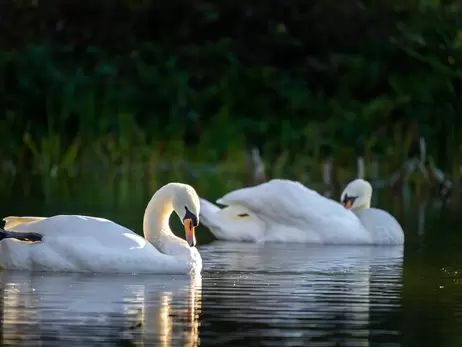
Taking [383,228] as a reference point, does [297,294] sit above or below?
below

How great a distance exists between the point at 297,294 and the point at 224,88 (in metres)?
15.5

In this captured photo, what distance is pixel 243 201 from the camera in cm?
1565

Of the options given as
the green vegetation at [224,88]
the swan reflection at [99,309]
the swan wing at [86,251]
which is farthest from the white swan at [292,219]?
the green vegetation at [224,88]

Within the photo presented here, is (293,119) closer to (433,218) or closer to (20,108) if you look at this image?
(20,108)

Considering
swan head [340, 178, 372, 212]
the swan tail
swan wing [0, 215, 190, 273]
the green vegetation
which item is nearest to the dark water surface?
swan wing [0, 215, 190, 273]

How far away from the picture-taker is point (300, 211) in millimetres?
15469

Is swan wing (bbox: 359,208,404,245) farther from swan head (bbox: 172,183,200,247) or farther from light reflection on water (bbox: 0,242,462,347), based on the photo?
swan head (bbox: 172,183,200,247)

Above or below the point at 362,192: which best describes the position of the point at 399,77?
above

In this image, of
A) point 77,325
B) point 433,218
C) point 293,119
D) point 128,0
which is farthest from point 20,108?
point 77,325

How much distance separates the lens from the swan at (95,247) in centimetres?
1161

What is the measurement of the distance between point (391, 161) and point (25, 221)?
1163 centimetres

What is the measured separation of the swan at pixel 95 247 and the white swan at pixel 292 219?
331 cm

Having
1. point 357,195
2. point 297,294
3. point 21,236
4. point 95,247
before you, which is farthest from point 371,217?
point 297,294

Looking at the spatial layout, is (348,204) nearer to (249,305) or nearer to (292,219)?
(292,219)
